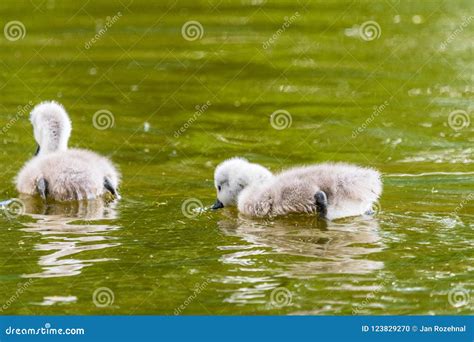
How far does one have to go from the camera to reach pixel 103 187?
999cm

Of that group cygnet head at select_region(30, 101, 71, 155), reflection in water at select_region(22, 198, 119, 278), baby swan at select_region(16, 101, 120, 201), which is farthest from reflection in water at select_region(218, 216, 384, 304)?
cygnet head at select_region(30, 101, 71, 155)

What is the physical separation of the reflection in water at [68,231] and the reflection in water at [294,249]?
3.01 feet

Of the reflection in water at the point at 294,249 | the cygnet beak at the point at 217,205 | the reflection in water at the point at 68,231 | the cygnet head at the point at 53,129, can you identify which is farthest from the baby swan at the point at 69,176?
the reflection in water at the point at 294,249

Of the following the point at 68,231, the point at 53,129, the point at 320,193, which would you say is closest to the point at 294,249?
the point at 320,193

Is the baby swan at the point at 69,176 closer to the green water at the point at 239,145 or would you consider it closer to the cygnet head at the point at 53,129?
the green water at the point at 239,145

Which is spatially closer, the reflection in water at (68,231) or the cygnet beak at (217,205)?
the reflection in water at (68,231)

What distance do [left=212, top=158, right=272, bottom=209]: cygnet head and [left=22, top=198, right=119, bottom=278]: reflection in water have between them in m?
0.89

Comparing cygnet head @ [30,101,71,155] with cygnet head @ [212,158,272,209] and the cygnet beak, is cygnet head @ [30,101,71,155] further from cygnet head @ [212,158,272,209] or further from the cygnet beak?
the cygnet beak

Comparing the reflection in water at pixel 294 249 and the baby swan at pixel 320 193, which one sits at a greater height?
the baby swan at pixel 320 193

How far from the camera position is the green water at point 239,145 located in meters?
7.42

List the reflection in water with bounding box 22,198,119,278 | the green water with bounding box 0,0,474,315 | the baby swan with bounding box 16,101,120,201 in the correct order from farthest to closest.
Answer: the baby swan with bounding box 16,101,120,201
the reflection in water with bounding box 22,198,119,278
the green water with bounding box 0,0,474,315

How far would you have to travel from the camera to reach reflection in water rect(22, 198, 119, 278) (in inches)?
310

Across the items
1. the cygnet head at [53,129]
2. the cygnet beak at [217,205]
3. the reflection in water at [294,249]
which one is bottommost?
the reflection in water at [294,249]

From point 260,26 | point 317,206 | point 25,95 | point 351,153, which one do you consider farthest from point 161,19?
point 317,206
